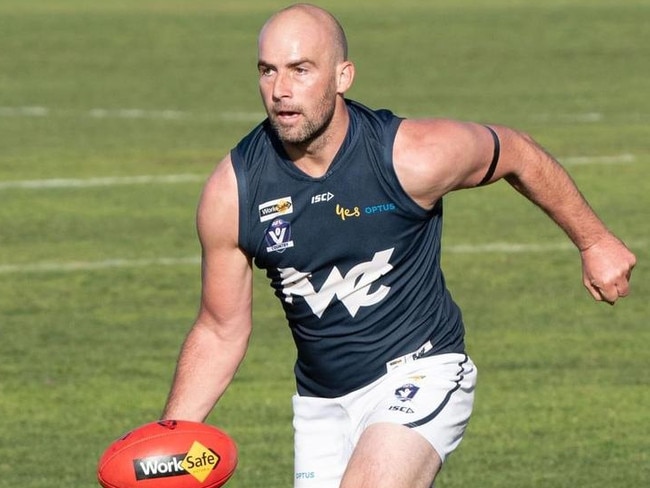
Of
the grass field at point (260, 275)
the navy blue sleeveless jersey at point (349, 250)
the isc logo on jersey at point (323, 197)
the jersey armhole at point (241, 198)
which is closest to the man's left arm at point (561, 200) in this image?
the navy blue sleeveless jersey at point (349, 250)

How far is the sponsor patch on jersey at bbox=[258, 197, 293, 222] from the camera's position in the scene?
7758mm

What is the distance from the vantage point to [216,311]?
805cm

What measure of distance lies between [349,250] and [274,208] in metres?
0.36

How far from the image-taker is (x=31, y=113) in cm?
2511

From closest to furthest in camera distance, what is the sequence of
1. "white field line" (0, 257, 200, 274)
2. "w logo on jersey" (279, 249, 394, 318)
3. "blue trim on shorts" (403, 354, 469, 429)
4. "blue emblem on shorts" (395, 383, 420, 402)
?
1. "blue trim on shorts" (403, 354, 469, 429)
2. "blue emblem on shorts" (395, 383, 420, 402)
3. "w logo on jersey" (279, 249, 394, 318)
4. "white field line" (0, 257, 200, 274)

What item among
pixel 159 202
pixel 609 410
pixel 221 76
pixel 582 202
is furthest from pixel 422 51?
pixel 582 202

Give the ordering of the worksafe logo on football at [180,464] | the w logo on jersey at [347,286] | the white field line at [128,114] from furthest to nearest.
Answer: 1. the white field line at [128,114]
2. the w logo on jersey at [347,286]
3. the worksafe logo on football at [180,464]

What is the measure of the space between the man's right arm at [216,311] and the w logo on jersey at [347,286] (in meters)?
0.21

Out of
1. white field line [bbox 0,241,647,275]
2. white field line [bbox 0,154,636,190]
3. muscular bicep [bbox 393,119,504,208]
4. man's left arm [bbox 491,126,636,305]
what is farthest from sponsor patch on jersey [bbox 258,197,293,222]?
white field line [bbox 0,154,636,190]

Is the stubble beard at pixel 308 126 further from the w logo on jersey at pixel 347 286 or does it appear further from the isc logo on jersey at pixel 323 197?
the w logo on jersey at pixel 347 286

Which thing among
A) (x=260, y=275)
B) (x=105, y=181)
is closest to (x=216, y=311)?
(x=260, y=275)

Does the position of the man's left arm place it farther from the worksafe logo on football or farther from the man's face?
the worksafe logo on football

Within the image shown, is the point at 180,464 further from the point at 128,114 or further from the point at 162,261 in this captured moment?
the point at 128,114

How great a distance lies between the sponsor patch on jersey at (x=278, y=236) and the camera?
7.77 meters
